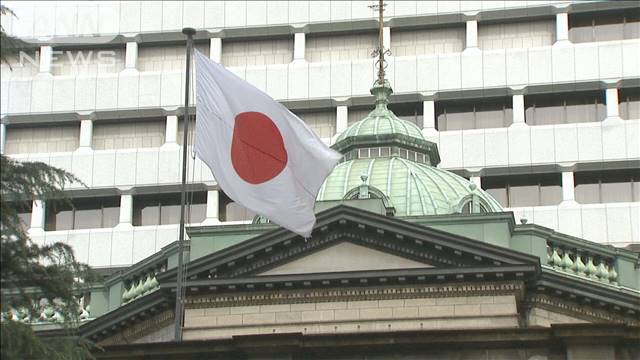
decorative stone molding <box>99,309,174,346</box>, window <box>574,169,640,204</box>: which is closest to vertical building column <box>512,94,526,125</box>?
window <box>574,169,640,204</box>

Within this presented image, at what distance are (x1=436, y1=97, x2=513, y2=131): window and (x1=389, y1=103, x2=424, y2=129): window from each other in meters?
0.77

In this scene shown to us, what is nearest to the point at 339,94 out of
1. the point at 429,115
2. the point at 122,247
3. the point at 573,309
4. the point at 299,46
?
the point at 299,46

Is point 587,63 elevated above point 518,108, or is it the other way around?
point 587,63

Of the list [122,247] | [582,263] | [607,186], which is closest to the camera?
[582,263]

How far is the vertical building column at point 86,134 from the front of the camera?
80.0m

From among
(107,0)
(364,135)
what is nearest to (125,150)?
(107,0)

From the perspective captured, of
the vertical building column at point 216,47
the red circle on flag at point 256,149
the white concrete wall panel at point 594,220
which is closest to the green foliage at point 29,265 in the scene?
the red circle on flag at point 256,149

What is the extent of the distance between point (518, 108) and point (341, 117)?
24.4 feet

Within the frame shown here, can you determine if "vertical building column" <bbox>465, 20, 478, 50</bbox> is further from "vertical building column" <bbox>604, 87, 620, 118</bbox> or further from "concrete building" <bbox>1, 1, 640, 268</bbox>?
"vertical building column" <bbox>604, 87, 620, 118</bbox>

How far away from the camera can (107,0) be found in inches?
3214

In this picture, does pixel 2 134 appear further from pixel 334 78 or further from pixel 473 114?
pixel 473 114

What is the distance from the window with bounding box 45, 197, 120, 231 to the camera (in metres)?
79.8

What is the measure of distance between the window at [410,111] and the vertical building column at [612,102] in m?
7.87

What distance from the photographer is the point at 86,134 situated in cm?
8025
